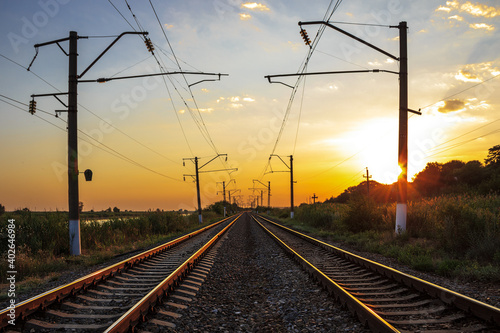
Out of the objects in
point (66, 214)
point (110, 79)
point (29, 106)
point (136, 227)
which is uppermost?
point (110, 79)

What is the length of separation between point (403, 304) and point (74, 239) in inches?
465

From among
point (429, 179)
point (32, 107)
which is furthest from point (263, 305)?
point (429, 179)

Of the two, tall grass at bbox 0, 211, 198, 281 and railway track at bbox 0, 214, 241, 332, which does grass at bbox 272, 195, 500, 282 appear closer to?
railway track at bbox 0, 214, 241, 332

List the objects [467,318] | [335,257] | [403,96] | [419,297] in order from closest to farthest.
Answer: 1. [467,318]
2. [419,297]
3. [335,257]
4. [403,96]

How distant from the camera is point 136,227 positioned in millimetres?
24266

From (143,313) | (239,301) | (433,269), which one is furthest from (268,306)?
(433,269)

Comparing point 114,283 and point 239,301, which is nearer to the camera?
point 239,301

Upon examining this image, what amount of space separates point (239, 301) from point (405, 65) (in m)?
12.6

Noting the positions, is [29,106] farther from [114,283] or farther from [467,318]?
[467,318]

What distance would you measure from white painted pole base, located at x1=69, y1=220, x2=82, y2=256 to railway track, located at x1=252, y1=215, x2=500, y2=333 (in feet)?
29.6

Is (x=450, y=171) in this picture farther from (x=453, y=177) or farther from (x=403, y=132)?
(x=403, y=132)

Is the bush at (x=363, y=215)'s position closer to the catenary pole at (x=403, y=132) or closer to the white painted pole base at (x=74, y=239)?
the catenary pole at (x=403, y=132)

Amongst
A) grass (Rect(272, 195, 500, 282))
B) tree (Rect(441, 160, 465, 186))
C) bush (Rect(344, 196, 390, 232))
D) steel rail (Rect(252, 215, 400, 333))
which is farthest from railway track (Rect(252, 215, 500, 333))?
tree (Rect(441, 160, 465, 186))

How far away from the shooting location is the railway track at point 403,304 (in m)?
4.74
